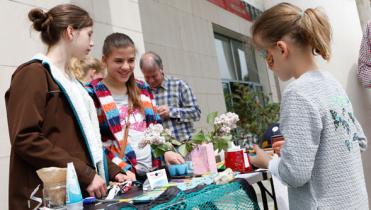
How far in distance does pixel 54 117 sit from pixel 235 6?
28.2 feet

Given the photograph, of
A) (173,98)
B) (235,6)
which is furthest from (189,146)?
(235,6)

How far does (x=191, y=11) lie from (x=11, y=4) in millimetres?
5071

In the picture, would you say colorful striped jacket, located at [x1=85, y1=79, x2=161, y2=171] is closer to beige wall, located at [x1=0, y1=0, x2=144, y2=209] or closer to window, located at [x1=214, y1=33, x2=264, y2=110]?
beige wall, located at [x1=0, y1=0, x2=144, y2=209]

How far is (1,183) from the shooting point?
2672 millimetres

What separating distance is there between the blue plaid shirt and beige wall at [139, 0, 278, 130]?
9.14 ft

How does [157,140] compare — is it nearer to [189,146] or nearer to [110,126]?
[189,146]

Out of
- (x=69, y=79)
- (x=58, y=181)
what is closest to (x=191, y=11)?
(x=69, y=79)

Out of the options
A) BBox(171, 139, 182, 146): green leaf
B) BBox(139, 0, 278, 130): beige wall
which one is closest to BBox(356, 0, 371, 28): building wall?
BBox(171, 139, 182, 146): green leaf

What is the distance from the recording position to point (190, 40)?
7.38 meters

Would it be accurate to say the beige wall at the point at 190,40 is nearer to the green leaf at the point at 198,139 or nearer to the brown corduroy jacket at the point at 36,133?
the green leaf at the point at 198,139

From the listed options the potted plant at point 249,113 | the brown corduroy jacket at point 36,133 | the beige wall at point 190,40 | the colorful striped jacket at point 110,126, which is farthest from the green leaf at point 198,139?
the potted plant at point 249,113

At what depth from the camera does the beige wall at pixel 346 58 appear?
221 cm

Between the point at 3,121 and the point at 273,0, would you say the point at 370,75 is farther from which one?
the point at 3,121

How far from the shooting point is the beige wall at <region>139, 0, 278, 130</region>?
6281mm
